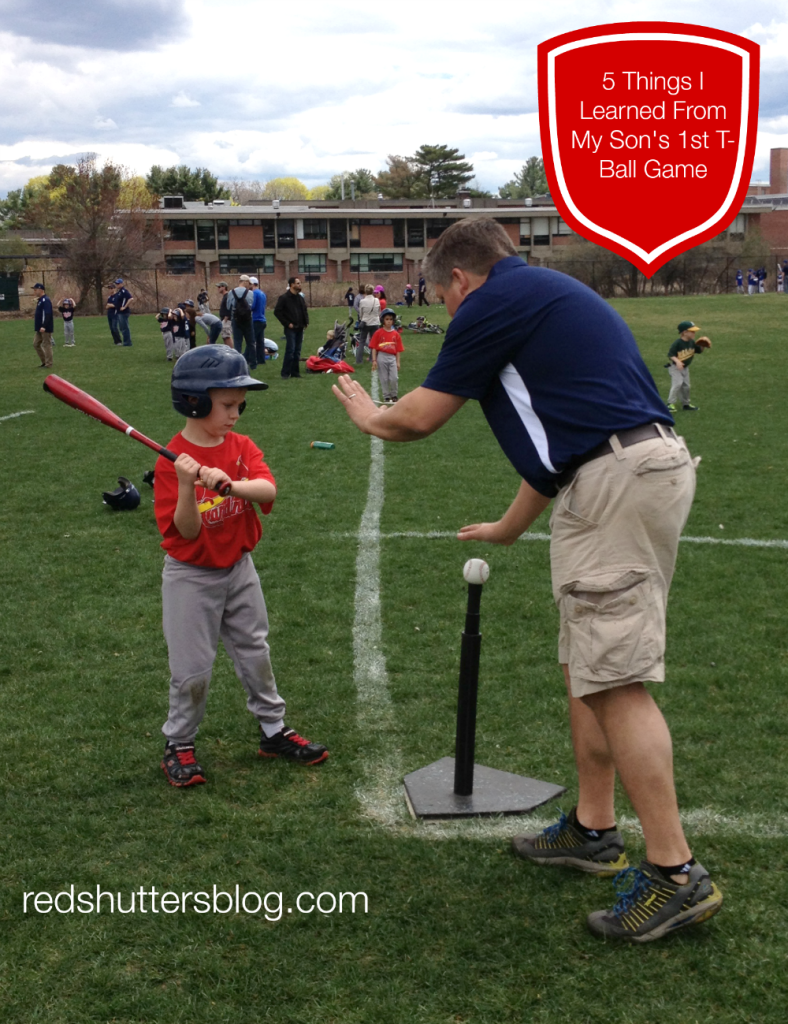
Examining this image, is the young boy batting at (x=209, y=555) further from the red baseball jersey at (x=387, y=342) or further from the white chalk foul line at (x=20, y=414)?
the red baseball jersey at (x=387, y=342)

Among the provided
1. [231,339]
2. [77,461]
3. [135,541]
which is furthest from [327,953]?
[231,339]

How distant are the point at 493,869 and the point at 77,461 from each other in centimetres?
947

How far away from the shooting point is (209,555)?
154 inches

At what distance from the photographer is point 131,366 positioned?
75.9 feet

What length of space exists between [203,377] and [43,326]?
1981cm

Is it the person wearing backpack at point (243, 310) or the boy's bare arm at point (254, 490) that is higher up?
the person wearing backpack at point (243, 310)

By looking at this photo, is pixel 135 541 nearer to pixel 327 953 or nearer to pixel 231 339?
pixel 327 953

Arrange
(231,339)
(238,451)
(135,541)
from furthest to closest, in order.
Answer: (231,339) < (135,541) < (238,451)

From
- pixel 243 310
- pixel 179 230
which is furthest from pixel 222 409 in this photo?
pixel 179 230

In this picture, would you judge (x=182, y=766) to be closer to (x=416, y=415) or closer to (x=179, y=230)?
(x=416, y=415)

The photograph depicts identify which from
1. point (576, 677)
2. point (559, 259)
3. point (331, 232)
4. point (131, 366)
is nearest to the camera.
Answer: point (576, 677)

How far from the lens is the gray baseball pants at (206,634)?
3.95m

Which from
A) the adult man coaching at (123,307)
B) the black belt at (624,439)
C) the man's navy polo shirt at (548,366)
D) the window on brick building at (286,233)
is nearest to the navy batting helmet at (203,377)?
the man's navy polo shirt at (548,366)

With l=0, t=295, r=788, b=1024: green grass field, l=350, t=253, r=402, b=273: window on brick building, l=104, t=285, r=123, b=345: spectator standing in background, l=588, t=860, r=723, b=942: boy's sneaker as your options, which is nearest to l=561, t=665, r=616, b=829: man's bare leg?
l=0, t=295, r=788, b=1024: green grass field
